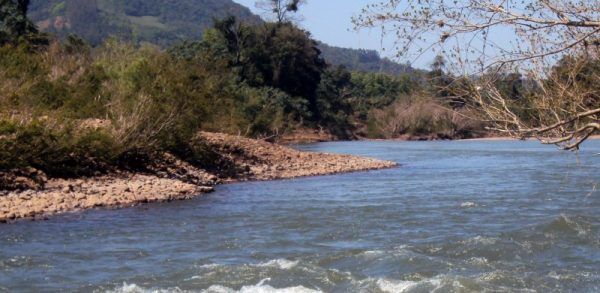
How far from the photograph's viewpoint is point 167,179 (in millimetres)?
22484

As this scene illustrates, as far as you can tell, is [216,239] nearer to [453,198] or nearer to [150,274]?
[150,274]

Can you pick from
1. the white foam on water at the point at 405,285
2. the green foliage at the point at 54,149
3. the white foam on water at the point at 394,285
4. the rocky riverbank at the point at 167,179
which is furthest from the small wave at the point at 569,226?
the green foliage at the point at 54,149

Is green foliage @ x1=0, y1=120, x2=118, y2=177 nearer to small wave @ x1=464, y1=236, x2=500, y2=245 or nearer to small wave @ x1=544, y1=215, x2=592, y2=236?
small wave @ x1=464, y1=236, x2=500, y2=245

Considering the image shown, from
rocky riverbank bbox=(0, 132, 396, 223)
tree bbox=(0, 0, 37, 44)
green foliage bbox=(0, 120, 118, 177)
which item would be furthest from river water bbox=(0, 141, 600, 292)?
tree bbox=(0, 0, 37, 44)

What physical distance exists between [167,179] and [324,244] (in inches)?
400

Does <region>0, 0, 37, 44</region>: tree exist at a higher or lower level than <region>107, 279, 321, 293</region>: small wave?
higher

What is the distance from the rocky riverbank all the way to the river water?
2.56 feet

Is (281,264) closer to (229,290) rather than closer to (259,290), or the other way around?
(259,290)

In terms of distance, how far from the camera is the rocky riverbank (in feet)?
57.2

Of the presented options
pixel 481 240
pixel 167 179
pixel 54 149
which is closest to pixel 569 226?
pixel 481 240

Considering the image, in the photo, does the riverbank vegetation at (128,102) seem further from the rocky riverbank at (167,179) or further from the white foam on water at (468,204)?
the white foam on water at (468,204)

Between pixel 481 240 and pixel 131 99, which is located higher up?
pixel 131 99

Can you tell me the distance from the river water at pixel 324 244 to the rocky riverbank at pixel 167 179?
2.56 feet

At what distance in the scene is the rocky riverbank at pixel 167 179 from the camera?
57.2 ft
